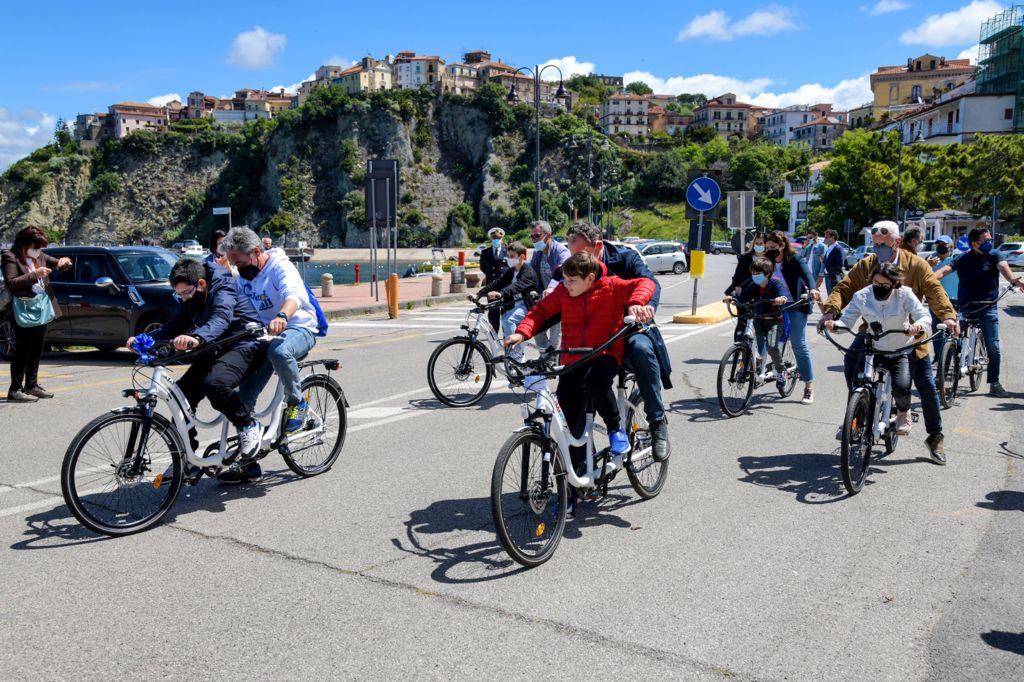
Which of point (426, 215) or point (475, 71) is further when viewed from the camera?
point (475, 71)

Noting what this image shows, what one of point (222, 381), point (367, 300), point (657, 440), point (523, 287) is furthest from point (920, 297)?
point (367, 300)

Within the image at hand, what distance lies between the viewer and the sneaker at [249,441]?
5.52 m

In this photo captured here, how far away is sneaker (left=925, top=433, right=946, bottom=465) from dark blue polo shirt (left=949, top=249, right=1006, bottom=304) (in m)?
3.62

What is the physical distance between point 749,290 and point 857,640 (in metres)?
5.93

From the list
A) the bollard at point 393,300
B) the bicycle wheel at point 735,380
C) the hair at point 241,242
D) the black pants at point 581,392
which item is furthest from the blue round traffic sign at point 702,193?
the black pants at point 581,392

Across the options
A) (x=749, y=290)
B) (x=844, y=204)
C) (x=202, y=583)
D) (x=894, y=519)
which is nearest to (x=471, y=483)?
(x=202, y=583)

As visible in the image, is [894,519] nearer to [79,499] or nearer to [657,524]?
[657,524]

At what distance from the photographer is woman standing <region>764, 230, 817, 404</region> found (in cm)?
929

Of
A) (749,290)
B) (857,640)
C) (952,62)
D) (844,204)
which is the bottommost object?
(857,640)

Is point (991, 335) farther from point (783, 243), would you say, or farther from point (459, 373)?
point (459, 373)

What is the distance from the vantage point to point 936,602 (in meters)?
4.02

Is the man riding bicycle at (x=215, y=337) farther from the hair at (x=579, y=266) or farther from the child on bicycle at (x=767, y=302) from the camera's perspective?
the child on bicycle at (x=767, y=302)

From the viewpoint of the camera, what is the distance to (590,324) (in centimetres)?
512

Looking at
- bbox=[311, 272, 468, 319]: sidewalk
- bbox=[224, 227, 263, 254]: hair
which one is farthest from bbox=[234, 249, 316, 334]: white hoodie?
bbox=[311, 272, 468, 319]: sidewalk
